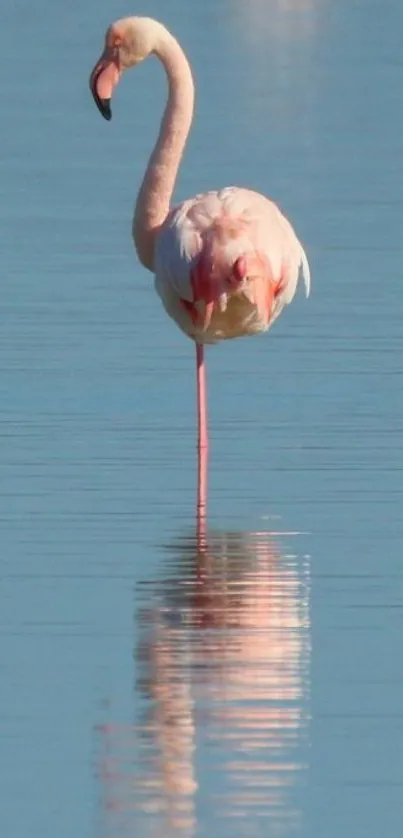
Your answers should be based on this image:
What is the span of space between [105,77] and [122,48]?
0.56 feet

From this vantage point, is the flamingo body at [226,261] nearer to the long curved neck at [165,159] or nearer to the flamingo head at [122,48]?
the long curved neck at [165,159]

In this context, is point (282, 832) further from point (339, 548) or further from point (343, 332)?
point (343, 332)

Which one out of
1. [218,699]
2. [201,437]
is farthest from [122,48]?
[218,699]

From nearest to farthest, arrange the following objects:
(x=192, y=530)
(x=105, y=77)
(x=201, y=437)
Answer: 1. (x=192, y=530)
2. (x=201, y=437)
3. (x=105, y=77)

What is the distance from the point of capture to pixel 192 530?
10.2 meters

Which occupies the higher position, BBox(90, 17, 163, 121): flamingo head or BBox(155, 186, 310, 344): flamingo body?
BBox(90, 17, 163, 121): flamingo head

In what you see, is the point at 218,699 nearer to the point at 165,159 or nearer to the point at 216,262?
the point at 216,262

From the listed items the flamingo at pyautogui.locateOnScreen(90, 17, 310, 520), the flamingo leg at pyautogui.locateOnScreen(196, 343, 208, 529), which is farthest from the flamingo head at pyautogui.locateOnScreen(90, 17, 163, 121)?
the flamingo leg at pyautogui.locateOnScreen(196, 343, 208, 529)

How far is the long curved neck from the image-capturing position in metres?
13.0

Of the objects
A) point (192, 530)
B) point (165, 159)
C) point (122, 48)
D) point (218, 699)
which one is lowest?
point (192, 530)

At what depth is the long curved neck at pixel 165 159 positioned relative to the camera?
1298cm

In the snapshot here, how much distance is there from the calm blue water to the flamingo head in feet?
4.30

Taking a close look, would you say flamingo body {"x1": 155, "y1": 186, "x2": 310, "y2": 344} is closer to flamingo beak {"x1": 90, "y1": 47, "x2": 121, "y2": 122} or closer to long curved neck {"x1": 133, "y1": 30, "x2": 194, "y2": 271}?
long curved neck {"x1": 133, "y1": 30, "x2": 194, "y2": 271}

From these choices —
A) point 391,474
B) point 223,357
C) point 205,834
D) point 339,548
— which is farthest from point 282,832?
point 223,357
